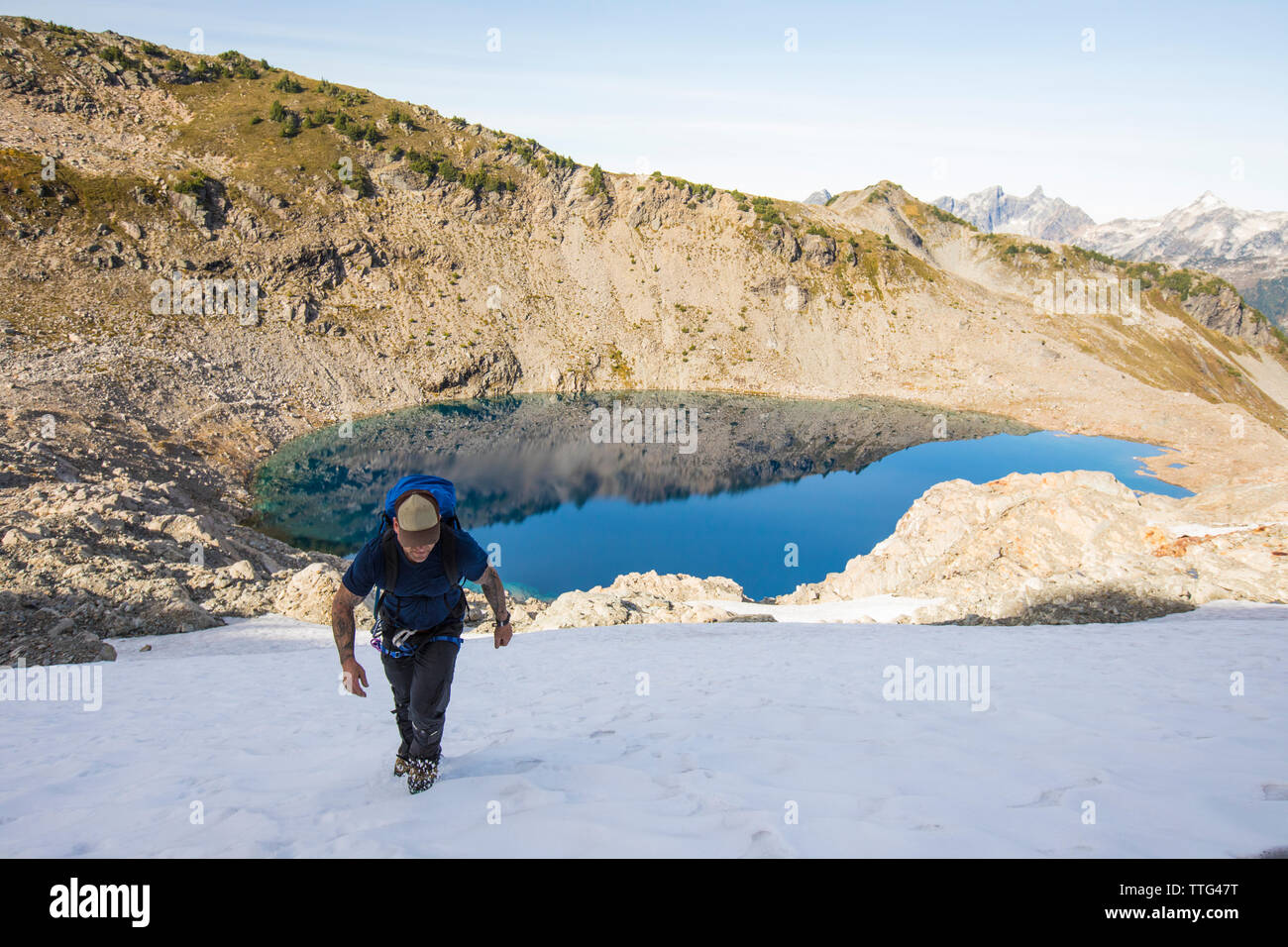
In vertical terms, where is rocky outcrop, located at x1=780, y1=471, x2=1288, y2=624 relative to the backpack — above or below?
below

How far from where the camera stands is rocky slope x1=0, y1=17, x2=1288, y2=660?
155ft

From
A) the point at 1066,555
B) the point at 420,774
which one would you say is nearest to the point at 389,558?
the point at 420,774

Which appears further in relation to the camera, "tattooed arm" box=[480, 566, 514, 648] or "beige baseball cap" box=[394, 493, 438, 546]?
"tattooed arm" box=[480, 566, 514, 648]

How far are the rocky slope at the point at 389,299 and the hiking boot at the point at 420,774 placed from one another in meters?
22.9

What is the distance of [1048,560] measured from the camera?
1775cm

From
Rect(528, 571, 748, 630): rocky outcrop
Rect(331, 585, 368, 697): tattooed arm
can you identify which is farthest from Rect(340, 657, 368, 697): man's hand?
Rect(528, 571, 748, 630): rocky outcrop

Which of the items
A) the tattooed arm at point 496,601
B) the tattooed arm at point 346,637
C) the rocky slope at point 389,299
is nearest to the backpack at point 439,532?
the tattooed arm at point 346,637

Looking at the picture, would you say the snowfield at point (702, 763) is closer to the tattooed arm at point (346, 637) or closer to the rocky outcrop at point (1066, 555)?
the tattooed arm at point (346, 637)

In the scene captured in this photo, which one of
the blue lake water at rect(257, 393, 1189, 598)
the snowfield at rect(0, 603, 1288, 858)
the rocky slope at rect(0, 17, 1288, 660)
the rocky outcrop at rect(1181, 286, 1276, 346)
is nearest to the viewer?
the snowfield at rect(0, 603, 1288, 858)

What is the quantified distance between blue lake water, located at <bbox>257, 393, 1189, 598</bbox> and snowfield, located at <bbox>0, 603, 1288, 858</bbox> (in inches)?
806

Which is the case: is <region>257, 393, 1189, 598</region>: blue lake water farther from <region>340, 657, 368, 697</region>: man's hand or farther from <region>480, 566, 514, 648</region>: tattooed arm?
<region>340, 657, 368, 697</region>: man's hand

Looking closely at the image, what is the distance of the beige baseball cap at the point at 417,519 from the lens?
4289 mm

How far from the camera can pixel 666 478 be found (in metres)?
48.7
